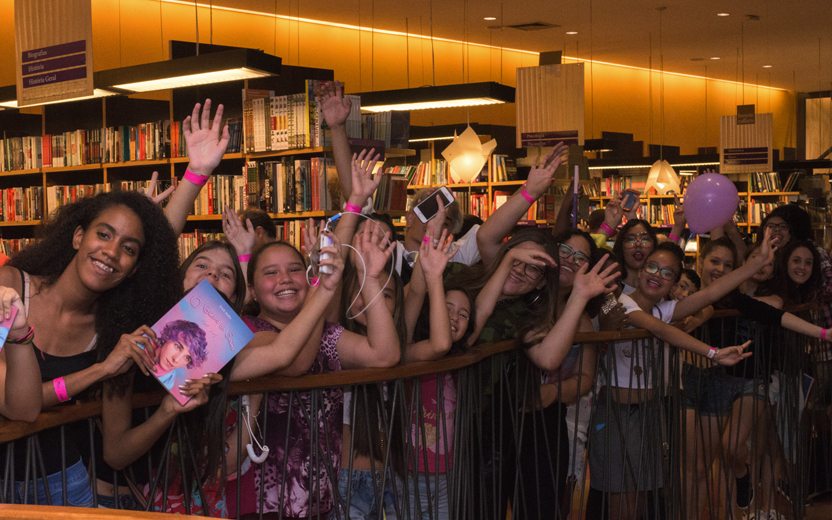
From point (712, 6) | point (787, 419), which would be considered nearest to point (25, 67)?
point (787, 419)

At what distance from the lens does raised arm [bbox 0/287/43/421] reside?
7.34 ft

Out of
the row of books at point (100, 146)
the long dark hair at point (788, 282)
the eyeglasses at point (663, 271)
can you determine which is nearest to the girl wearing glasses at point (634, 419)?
the eyeglasses at point (663, 271)

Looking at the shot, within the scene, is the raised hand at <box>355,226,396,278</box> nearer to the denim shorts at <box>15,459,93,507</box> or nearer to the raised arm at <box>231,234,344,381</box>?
the raised arm at <box>231,234,344,381</box>

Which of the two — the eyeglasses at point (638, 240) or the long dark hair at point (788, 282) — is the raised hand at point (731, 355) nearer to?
the eyeglasses at point (638, 240)

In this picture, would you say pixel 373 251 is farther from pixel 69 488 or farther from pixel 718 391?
pixel 718 391

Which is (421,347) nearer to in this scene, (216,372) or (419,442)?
(419,442)

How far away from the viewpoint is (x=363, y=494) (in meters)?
3.02

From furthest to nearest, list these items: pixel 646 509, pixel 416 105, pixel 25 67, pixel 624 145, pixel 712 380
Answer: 1. pixel 624 145
2. pixel 416 105
3. pixel 25 67
4. pixel 712 380
5. pixel 646 509

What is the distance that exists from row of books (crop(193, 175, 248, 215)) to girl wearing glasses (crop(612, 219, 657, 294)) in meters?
3.34

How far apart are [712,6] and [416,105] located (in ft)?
14.0

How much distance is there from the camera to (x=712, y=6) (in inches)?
449

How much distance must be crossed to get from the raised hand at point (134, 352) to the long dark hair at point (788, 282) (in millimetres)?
3998

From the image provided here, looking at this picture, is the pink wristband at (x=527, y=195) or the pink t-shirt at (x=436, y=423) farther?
the pink wristband at (x=527, y=195)

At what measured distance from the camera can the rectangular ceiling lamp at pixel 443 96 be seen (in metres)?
8.56
